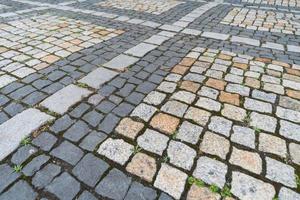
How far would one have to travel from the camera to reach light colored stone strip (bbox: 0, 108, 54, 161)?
2.61 m

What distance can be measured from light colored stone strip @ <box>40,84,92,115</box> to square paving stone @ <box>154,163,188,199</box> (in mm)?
1511

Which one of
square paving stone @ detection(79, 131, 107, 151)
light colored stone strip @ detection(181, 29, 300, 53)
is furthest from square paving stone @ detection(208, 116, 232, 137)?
light colored stone strip @ detection(181, 29, 300, 53)

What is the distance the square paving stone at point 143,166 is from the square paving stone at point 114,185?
103 millimetres

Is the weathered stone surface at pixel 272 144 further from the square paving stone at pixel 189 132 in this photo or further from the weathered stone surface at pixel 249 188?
the square paving stone at pixel 189 132

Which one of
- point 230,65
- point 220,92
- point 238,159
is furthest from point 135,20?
point 238,159

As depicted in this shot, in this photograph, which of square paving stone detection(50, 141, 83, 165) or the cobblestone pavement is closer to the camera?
the cobblestone pavement

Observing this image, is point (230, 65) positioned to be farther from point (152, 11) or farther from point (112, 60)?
point (152, 11)

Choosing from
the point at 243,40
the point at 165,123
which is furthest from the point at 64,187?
the point at 243,40

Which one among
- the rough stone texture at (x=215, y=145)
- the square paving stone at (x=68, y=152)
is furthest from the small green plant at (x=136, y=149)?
the rough stone texture at (x=215, y=145)

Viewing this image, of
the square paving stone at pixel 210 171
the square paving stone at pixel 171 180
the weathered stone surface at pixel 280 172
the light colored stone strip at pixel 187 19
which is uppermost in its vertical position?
the light colored stone strip at pixel 187 19

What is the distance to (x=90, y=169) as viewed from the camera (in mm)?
2367

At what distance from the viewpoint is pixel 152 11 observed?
7656 mm

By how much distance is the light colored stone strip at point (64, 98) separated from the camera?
320 centimetres

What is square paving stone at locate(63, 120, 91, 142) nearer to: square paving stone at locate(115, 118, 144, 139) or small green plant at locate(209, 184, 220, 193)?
square paving stone at locate(115, 118, 144, 139)
